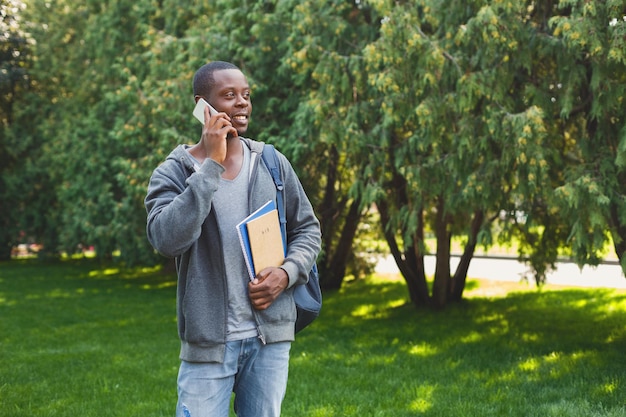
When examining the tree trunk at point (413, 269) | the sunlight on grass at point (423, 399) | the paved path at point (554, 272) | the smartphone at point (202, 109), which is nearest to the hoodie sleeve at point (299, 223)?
the smartphone at point (202, 109)

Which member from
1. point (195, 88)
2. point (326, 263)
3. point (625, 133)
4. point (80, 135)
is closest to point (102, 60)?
point (80, 135)

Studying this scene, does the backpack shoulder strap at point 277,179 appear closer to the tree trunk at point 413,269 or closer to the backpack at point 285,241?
the backpack at point 285,241

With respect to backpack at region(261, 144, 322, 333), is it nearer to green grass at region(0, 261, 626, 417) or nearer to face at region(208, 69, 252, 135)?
face at region(208, 69, 252, 135)

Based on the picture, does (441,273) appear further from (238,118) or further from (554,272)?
(238,118)

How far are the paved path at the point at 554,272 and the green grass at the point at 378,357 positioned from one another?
1640 millimetres

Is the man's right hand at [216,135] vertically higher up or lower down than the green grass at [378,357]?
higher up

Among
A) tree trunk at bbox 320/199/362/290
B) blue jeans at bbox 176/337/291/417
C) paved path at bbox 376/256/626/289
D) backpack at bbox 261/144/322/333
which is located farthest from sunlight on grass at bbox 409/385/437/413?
tree trunk at bbox 320/199/362/290

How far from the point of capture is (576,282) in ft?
50.0

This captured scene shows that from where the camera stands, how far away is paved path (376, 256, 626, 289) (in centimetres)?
1507

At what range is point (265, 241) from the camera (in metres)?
2.57

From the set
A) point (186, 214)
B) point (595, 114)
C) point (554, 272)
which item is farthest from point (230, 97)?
→ point (554, 272)

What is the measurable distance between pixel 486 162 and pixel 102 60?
11.8m

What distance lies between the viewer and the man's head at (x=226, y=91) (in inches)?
102

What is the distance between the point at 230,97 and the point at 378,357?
6.01 m
